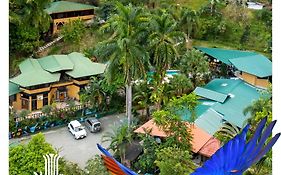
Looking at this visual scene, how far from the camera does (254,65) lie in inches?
1021

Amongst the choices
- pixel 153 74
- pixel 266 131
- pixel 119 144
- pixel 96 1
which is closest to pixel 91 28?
pixel 96 1

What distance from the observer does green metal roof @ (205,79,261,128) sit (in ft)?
69.9

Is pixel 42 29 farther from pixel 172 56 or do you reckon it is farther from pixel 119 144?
pixel 119 144

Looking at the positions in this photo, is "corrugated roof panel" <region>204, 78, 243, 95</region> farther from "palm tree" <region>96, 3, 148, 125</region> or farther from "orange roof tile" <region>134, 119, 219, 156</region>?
"palm tree" <region>96, 3, 148, 125</region>

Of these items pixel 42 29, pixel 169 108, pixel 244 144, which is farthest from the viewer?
pixel 42 29

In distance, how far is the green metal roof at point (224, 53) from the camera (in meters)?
28.5

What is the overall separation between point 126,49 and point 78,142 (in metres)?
4.30

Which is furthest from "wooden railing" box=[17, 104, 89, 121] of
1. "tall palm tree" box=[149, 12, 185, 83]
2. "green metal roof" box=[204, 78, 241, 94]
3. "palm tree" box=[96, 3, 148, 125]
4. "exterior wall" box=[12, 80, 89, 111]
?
"green metal roof" box=[204, 78, 241, 94]

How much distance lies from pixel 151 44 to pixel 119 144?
449cm

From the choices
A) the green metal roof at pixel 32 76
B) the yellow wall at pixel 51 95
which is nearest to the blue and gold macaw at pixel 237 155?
the green metal roof at pixel 32 76

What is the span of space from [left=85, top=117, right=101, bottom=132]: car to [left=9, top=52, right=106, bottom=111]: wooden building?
2736mm

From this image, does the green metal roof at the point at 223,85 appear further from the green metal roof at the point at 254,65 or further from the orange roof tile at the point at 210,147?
the orange roof tile at the point at 210,147

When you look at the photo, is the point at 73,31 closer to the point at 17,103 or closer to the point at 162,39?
the point at 17,103
